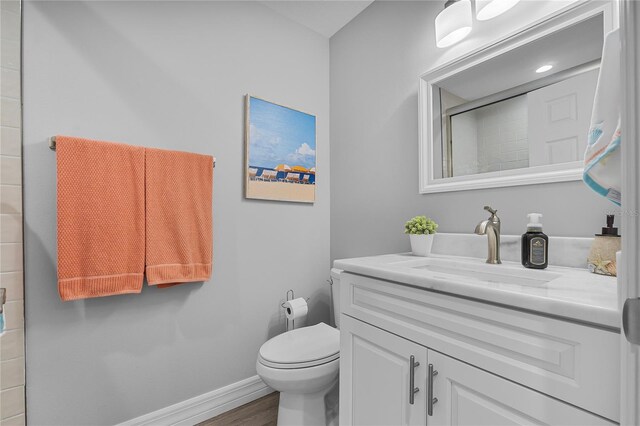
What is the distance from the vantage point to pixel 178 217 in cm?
140

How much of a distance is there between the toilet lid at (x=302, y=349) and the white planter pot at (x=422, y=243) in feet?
2.01

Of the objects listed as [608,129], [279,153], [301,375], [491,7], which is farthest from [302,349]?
[491,7]

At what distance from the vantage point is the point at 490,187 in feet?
4.02

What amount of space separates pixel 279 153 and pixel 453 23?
112 centimetres

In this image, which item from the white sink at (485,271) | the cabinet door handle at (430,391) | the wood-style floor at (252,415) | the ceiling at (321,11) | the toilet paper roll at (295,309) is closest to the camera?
the cabinet door handle at (430,391)

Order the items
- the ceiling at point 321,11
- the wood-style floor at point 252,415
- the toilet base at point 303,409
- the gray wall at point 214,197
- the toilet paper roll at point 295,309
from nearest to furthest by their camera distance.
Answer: the gray wall at point 214,197 → the toilet base at point 303,409 → the wood-style floor at point 252,415 → the toilet paper roll at point 295,309 → the ceiling at point 321,11

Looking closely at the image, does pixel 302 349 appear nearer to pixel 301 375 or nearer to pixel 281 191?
pixel 301 375

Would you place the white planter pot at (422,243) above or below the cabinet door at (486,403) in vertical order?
above

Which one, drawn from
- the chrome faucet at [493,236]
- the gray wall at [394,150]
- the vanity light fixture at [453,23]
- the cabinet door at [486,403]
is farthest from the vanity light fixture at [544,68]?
the cabinet door at [486,403]

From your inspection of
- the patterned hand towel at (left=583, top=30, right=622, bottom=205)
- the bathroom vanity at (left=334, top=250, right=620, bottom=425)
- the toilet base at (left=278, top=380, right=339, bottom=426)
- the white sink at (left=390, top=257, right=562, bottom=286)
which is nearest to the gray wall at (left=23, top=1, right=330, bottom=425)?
the toilet base at (left=278, top=380, right=339, bottom=426)

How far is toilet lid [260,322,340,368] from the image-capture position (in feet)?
4.17

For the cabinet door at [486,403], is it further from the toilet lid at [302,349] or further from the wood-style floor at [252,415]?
the wood-style floor at [252,415]

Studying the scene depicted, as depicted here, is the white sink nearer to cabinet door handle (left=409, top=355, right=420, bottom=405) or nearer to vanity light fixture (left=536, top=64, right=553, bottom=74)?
cabinet door handle (left=409, top=355, right=420, bottom=405)

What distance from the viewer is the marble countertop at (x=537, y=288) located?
55 centimetres
